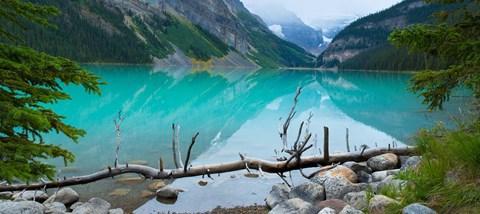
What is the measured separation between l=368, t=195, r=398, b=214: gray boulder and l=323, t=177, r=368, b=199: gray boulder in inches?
154

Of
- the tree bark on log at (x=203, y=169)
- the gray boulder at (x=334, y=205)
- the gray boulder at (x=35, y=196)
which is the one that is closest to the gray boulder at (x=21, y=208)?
the tree bark on log at (x=203, y=169)

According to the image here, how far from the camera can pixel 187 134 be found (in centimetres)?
2791

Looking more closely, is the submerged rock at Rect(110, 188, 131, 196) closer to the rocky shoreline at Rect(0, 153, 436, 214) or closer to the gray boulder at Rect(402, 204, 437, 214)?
the rocky shoreline at Rect(0, 153, 436, 214)

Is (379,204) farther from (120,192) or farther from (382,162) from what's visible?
(120,192)

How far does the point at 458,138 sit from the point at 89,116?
3356 centimetres

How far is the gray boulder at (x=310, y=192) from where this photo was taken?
36.1 feet

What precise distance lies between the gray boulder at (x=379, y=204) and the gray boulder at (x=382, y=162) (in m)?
8.13

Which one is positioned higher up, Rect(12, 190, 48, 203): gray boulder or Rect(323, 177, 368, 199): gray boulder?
Rect(323, 177, 368, 199): gray boulder

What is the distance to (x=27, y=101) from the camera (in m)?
4.45

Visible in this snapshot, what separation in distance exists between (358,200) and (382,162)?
262 inches

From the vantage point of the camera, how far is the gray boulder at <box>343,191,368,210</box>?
311 inches

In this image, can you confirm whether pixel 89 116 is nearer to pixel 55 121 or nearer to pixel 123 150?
pixel 123 150

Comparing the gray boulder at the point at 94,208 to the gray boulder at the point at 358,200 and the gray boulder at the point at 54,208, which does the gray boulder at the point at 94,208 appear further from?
the gray boulder at the point at 358,200

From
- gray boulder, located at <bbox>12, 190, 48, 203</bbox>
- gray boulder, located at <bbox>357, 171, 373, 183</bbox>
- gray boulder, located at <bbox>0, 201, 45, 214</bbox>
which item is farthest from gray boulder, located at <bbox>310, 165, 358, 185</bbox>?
gray boulder, located at <bbox>12, 190, 48, 203</bbox>
